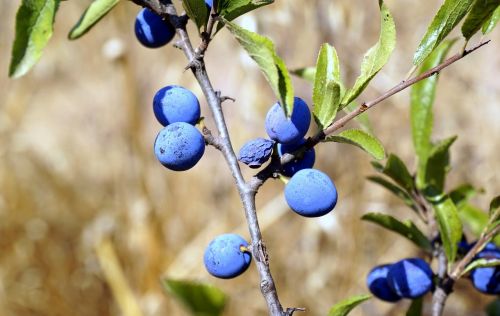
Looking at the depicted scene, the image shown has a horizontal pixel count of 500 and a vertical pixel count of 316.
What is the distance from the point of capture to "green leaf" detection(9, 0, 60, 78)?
82 centimetres

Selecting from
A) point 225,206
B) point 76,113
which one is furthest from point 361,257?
point 76,113

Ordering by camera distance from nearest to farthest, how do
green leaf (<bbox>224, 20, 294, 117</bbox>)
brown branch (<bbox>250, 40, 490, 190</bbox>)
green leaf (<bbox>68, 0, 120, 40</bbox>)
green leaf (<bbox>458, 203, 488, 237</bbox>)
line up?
green leaf (<bbox>224, 20, 294, 117</bbox>) → brown branch (<bbox>250, 40, 490, 190</bbox>) → green leaf (<bbox>68, 0, 120, 40</bbox>) → green leaf (<bbox>458, 203, 488, 237</bbox>)

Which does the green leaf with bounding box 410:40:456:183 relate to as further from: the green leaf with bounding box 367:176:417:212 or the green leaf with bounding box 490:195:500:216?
the green leaf with bounding box 490:195:500:216

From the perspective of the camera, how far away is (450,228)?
1.06m

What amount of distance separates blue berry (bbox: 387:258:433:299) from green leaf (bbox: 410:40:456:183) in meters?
0.22

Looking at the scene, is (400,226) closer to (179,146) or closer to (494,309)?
(494,309)

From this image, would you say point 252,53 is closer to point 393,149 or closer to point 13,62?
point 13,62

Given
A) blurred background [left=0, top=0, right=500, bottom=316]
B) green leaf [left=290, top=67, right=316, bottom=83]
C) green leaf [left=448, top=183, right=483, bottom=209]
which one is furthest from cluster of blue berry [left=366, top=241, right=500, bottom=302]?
blurred background [left=0, top=0, right=500, bottom=316]

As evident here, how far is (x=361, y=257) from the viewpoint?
9.39 feet

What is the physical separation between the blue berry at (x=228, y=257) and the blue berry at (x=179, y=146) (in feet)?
0.42

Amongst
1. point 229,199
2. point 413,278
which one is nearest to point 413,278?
point 413,278

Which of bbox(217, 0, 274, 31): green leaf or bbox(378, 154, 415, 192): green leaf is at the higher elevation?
bbox(217, 0, 274, 31): green leaf

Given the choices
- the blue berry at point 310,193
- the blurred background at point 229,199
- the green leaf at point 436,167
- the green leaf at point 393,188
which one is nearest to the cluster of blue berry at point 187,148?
the blue berry at point 310,193

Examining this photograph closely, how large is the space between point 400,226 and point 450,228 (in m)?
0.08
